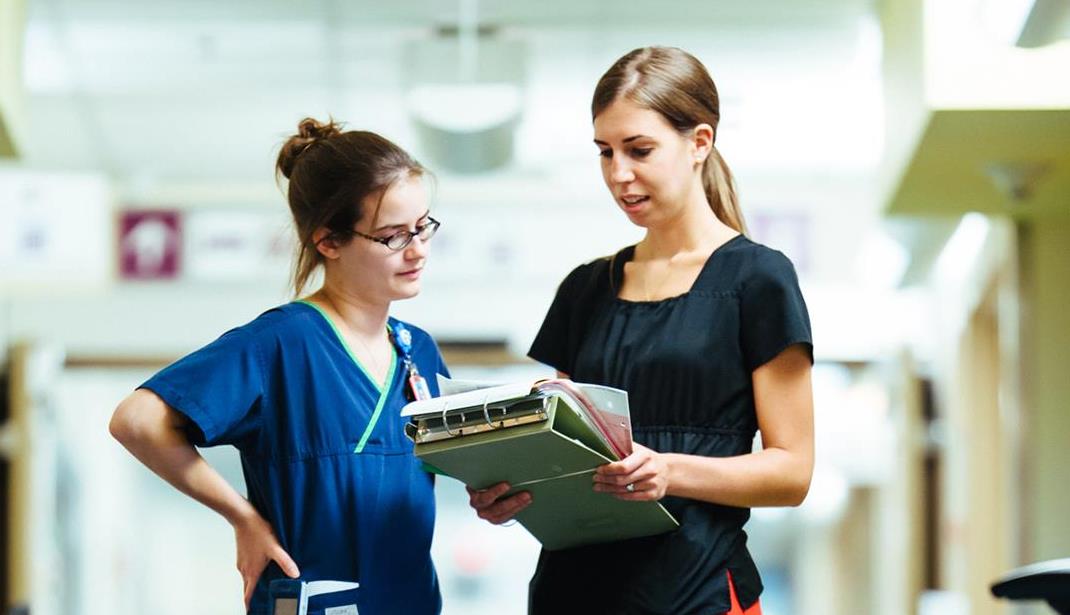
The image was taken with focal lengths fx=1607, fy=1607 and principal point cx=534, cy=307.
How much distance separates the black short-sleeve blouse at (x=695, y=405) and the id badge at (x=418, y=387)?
1.00 ft

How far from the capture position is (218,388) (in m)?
2.32

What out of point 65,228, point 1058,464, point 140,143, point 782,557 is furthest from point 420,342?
point 782,557

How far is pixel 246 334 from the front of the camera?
7.86 ft

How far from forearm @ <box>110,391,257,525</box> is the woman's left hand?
58 centimetres

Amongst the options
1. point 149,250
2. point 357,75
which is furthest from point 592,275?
point 149,250

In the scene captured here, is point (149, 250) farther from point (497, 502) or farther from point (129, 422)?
point (497, 502)

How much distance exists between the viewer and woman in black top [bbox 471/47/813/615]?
2254 millimetres

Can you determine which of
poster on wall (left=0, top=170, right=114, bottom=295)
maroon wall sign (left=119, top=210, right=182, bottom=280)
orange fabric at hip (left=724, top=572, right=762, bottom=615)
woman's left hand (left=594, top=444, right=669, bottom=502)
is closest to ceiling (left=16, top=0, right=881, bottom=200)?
maroon wall sign (left=119, top=210, right=182, bottom=280)

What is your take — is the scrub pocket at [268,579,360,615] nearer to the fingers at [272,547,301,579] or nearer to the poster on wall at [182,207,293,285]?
the fingers at [272,547,301,579]

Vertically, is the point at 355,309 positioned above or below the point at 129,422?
above

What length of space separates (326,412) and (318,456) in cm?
7

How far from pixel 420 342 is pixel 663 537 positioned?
575 millimetres

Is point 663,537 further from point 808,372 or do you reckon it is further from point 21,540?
point 21,540

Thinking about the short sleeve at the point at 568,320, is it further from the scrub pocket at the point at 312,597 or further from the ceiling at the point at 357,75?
the ceiling at the point at 357,75
